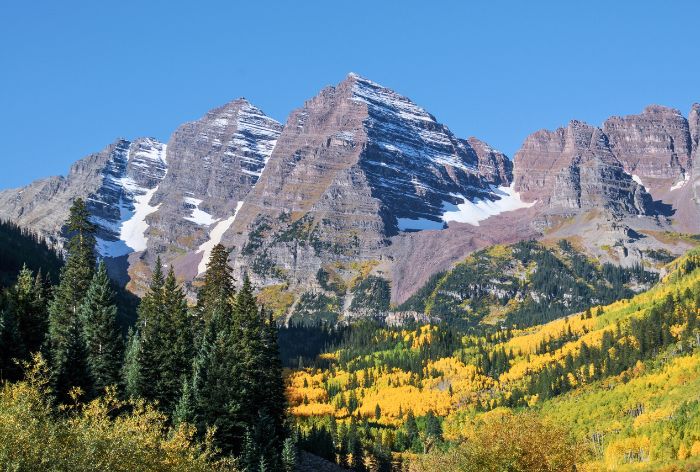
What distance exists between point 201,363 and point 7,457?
1822 inches

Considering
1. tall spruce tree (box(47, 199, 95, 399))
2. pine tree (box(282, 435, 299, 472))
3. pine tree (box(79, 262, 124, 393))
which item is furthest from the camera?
pine tree (box(282, 435, 299, 472))

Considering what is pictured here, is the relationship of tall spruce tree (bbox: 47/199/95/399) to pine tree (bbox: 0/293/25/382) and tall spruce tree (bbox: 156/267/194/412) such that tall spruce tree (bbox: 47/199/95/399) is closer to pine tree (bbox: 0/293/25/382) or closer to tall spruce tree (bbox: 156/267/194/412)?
pine tree (bbox: 0/293/25/382)

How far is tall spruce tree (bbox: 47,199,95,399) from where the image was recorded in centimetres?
8550

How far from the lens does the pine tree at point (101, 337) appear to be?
95.0m

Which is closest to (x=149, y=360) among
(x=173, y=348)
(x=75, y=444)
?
(x=173, y=348)

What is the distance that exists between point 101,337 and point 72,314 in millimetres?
12282

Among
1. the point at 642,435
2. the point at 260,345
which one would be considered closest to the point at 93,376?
the point at 260,345

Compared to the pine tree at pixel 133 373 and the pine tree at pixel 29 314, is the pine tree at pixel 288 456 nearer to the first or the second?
the pine tree at pixel 133 373

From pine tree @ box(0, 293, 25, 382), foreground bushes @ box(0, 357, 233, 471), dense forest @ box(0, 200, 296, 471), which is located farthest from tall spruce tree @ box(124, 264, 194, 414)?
A: foreground bushes @ box(0, 357, 233, 471)

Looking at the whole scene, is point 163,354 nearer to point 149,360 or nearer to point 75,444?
point 149,360

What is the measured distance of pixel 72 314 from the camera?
108875 mm

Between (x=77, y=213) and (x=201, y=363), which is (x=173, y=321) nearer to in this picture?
(x=201, y=363)

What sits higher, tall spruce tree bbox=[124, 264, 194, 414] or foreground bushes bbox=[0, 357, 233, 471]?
tall spruce tree bbox=[124, 264, 194, 414]

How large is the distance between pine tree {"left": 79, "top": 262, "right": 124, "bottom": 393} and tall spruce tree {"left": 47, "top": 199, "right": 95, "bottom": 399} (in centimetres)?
155
